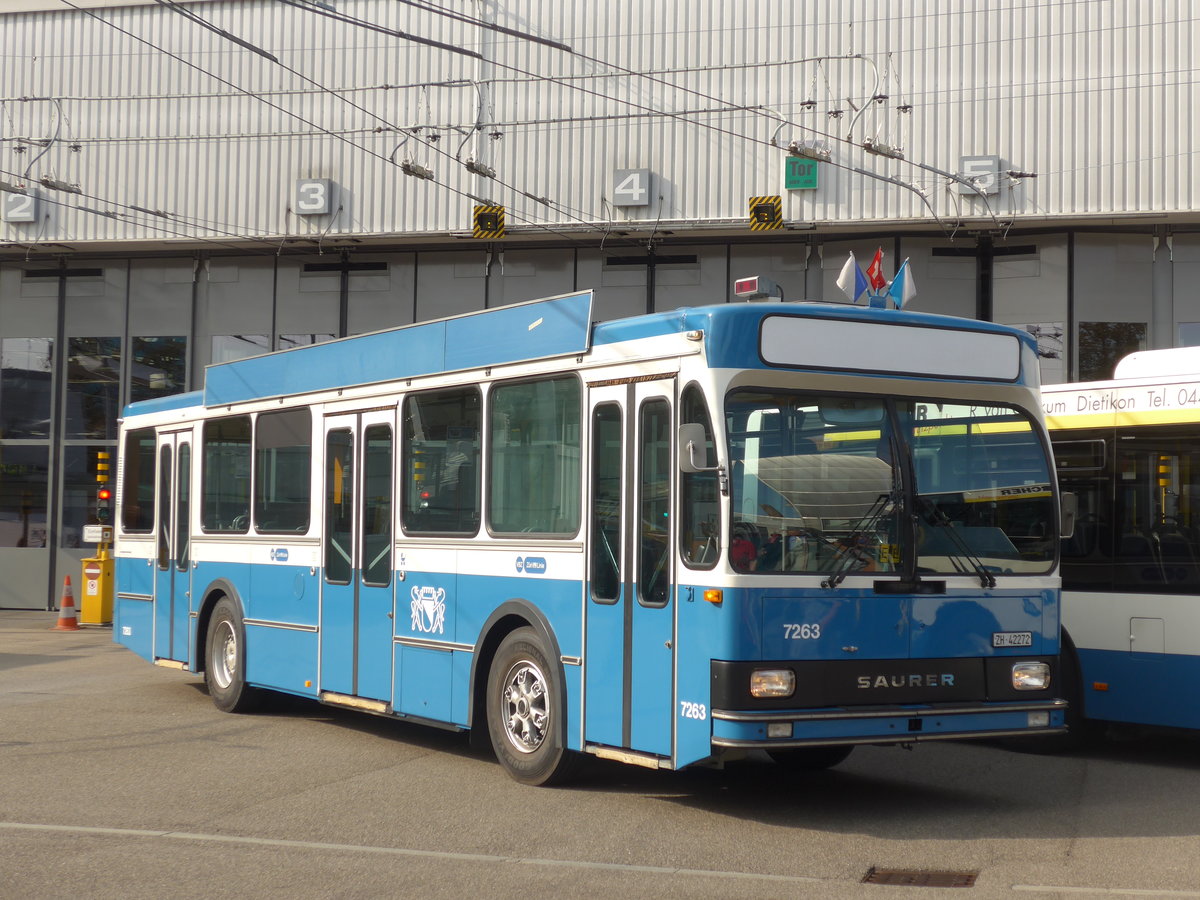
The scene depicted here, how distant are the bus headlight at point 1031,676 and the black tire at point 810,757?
1.55 m

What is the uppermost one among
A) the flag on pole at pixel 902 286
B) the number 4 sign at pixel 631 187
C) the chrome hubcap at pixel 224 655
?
the number 4 sign at pixel 631 187

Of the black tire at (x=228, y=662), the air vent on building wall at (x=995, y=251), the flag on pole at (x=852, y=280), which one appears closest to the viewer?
the flag on pole at (x=852, y=280)

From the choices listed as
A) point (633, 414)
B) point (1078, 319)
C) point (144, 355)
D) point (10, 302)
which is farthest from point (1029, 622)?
point (10, 302)

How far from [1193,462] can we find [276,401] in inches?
283

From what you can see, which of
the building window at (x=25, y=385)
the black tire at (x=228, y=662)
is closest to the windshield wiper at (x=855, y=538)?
the black tire at (x=228, y=662)

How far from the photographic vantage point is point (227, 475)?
13.1 m

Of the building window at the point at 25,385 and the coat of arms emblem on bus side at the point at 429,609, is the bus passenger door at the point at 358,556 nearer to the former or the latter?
the coat of arms emblem on bus side at the point at 429,609

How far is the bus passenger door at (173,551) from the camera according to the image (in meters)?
13.8

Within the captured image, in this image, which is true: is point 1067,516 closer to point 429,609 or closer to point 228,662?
point 429,609

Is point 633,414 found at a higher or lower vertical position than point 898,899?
higher

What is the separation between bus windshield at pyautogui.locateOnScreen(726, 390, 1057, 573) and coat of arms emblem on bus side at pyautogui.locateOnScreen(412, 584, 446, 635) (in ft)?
10.0

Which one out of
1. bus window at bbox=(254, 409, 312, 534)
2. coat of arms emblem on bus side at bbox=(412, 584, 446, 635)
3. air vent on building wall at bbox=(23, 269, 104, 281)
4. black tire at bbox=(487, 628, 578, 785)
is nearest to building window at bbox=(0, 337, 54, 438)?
air vent on building wall at bbox=(23, 269, 104, 281)

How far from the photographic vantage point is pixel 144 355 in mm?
25109

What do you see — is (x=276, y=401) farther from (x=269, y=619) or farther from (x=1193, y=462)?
(x=1193, y=462)
